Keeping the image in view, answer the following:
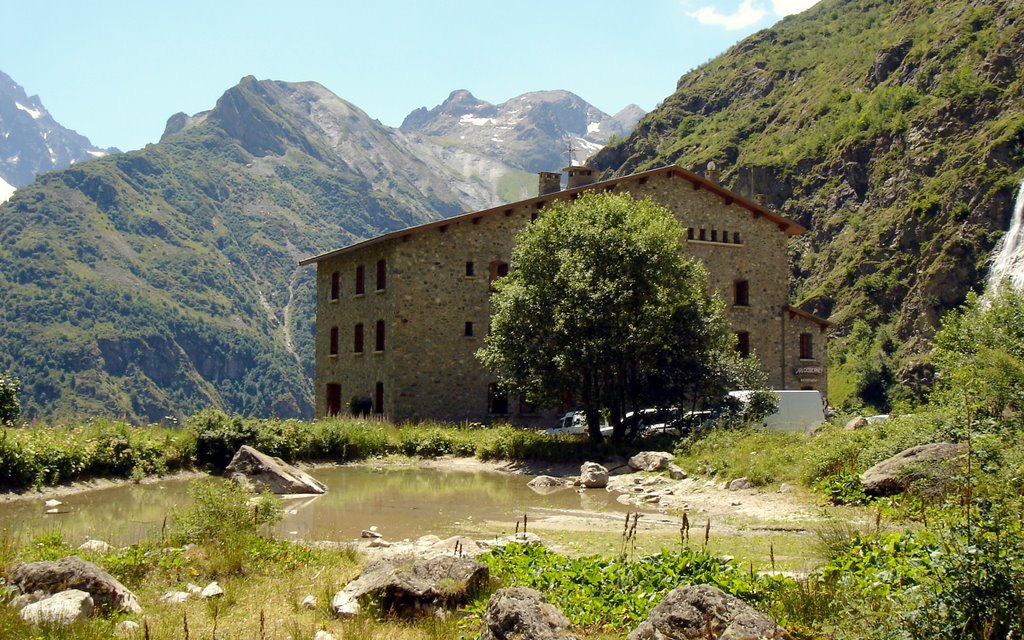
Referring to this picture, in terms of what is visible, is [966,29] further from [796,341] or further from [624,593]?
[624,593]

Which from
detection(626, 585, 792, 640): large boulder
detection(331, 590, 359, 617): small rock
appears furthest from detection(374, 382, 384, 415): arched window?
detection(626, 585, 792, 640): large boulder

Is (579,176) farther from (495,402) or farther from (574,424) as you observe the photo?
(574,424)

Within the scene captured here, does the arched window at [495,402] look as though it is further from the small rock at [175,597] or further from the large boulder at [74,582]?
the large boulder at [74,582]

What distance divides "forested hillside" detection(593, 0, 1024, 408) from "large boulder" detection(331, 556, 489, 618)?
200 feet

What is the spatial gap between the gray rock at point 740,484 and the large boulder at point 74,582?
40.6 ft

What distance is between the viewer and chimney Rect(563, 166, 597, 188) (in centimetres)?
4115

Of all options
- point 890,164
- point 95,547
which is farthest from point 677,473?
point 890,164

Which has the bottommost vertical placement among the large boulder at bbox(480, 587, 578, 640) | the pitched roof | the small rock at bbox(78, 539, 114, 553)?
the small rock at bbox(78, 539, 114, 553)

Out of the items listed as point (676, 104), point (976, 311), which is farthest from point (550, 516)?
point (676, 104)

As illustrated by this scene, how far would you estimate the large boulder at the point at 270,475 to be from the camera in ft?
64.5

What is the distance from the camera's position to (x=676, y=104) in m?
133

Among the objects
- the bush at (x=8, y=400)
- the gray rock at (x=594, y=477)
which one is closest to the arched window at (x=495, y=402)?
the gray rock at (x=594, y=477)

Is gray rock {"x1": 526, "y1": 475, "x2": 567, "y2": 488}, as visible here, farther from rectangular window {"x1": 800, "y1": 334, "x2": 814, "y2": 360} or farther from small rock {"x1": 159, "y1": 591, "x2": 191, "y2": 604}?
rectangular window {"x1": 800, "y1": 334, "x2": 814, "y2": 360}

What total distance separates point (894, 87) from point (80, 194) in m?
153
